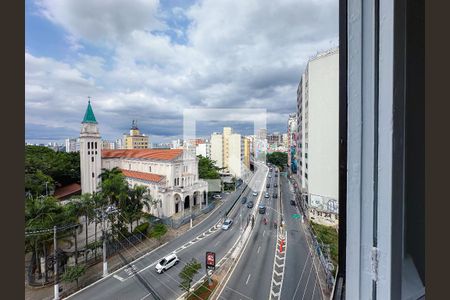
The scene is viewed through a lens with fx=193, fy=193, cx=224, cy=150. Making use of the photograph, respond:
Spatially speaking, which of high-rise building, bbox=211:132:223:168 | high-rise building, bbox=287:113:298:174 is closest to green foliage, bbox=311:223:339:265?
high-rise building, bbox=211:132:223:168

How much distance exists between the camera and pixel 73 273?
2.00m

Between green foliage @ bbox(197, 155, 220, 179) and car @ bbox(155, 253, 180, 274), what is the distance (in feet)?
9.20

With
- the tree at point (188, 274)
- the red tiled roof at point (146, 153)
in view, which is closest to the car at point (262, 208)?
the tree at point (188, 274)

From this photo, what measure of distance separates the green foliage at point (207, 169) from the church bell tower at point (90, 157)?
105 inches

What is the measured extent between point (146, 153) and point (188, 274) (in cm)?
232

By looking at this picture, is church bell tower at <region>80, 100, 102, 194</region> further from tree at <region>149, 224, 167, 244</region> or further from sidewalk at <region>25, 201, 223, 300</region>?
tree at <region>149, 224, 167, 244</region>

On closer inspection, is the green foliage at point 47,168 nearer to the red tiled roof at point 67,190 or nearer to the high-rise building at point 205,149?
the red tiled roof at point 67,190

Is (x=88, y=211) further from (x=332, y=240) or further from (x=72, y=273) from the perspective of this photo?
(x=332, y=240)

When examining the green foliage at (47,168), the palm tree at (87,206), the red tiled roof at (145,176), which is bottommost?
the palm tree at (87,206)

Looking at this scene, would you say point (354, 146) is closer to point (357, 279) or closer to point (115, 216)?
point (357, 279)

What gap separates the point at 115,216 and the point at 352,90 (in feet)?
11.2

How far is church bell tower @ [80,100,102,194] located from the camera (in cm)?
221

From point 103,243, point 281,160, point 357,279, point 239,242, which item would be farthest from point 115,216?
point 281,160

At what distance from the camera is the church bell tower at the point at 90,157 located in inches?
87.1
